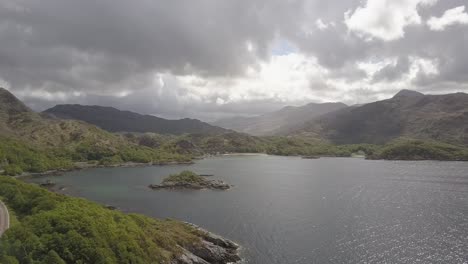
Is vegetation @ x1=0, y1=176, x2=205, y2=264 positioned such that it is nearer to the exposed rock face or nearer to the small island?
the exposed rock face

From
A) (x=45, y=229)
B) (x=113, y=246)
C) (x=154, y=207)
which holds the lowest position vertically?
(x=154, y=207)

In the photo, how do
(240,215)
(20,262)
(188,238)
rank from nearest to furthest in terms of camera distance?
(20,262)
(188,238)
(240,215)

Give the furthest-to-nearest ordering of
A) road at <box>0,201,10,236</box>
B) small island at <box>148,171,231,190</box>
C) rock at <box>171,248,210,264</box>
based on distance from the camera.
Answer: small island at <box>148,171,231,190</box>
rock at <box>171,248,210,264</box>
road at <box>0,201,10,236</box>

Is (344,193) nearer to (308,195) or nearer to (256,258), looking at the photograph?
(308,195)

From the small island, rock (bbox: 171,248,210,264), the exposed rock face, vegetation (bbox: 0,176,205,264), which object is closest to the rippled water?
the exposed rock face

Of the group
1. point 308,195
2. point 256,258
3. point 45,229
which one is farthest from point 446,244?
point 45,229

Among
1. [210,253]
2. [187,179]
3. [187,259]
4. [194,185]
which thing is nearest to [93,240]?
[187,259]
